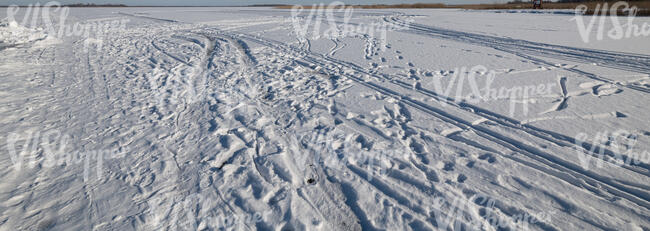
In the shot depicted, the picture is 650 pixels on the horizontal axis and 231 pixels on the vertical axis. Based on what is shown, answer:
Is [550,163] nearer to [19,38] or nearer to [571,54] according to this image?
[571,54]

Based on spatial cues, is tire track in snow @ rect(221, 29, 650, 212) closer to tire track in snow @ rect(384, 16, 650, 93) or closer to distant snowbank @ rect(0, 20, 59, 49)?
tire track in snow @ rect(384, 16, 650, 93)

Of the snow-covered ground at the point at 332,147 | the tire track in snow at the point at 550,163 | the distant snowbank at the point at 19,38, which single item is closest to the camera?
the snow-covered ground at the point at 332,147

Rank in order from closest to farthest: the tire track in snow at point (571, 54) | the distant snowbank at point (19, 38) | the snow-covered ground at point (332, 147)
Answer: the snow-covered ground at point (332, 147), the tire track in snow at point (571, 54), the distant snowbank at point (19, 38)

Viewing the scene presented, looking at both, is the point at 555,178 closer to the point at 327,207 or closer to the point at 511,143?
the point at 511,143

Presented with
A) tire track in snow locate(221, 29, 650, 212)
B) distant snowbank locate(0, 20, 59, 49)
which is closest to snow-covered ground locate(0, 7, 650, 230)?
tire track in snow locate(221, 29, 650, 212)

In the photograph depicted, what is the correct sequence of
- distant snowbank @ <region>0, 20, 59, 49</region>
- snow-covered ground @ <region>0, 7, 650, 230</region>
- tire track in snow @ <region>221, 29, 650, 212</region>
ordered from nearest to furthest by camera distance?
1. snow-covered ground @ <region>0, 7, 650, 230</region>
2. tire track in snow @ <region>221, 29, 650, 212</region>
3. distant snowbank @ <region>0, 20, 59, 49</region>

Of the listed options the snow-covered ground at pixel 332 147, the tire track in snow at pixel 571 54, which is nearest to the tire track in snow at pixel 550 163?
the snow-covered ground at pixel 332 147

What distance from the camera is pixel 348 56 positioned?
826 centimetres

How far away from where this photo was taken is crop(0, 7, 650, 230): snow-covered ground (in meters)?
2.50

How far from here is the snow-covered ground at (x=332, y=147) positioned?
2502mm

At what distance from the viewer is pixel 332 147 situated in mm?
3516

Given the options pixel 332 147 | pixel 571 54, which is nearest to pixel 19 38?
pixel 332 147

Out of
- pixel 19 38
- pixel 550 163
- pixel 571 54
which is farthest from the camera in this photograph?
pixel 19 38

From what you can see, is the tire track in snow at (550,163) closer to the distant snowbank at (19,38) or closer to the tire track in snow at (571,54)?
the tire track in snow at (571,54)
